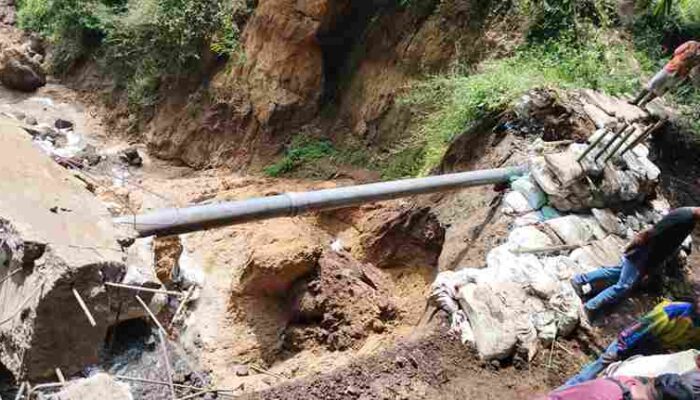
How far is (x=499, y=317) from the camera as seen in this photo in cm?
489

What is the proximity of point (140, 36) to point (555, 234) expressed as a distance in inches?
333

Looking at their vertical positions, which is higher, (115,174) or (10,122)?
(10,122)

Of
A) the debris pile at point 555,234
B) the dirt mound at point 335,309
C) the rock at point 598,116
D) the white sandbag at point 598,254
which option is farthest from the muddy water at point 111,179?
the rock at point 598,116

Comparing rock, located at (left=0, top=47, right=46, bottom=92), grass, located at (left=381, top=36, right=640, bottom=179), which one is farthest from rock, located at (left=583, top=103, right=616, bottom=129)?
rock, located at (left=0, top=47, right=46, bottom=92)

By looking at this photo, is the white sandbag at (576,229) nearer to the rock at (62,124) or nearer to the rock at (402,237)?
the rock at (402,237)

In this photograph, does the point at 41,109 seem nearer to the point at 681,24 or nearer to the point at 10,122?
the point at 10,122

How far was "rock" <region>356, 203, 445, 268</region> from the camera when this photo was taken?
7051 mm

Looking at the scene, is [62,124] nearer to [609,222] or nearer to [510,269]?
[510,269]

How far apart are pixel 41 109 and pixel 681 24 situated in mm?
11408

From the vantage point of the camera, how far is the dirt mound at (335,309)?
20.2 feet

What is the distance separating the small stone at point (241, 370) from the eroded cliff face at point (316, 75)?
13.1 ft

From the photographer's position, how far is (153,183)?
995 centimetres

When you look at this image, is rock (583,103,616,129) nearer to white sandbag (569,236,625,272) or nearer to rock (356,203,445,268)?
white sandbag (569,236,625,272)

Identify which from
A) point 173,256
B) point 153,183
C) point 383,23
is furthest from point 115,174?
point 383,23
